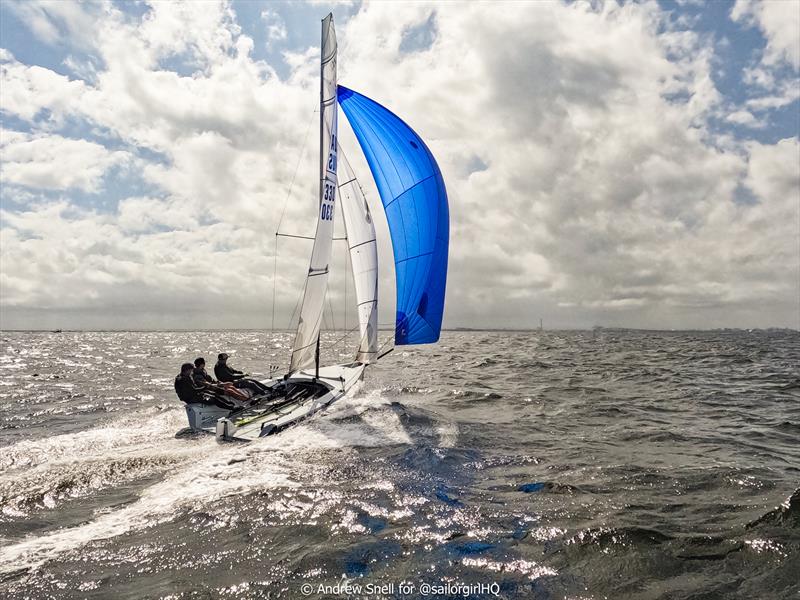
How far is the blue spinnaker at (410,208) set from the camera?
48.6 feet

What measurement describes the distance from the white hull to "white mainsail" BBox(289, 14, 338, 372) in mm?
836

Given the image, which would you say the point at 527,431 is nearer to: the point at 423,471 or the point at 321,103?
the point at 423,471

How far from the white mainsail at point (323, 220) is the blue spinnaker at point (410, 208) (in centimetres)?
127

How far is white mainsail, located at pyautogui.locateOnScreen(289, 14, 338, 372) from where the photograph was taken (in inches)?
547

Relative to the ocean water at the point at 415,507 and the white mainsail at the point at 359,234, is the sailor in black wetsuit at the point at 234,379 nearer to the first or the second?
the ocean water at the point at 415,507

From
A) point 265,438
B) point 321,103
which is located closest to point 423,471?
point 265,438

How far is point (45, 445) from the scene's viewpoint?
35.6 ft

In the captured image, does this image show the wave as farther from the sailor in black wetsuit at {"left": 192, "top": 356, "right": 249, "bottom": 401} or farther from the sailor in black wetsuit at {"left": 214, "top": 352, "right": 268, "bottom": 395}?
the sailor in black wetsuit at {"left": 214, "top": 352, "right": 268, "bottom": 395}

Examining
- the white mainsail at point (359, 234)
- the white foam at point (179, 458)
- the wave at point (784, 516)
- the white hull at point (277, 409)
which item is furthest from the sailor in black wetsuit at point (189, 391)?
the wave at point (784, 516)

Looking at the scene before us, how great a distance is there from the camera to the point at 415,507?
6.79 metres

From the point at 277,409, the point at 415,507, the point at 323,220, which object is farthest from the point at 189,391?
the point at 415,507

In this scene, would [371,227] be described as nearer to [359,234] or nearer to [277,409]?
[359,234]

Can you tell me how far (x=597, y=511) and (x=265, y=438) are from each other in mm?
6762

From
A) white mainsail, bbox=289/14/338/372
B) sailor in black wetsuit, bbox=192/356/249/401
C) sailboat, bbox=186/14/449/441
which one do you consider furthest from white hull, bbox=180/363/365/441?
white mainsail, bbox=289/14/338/372
